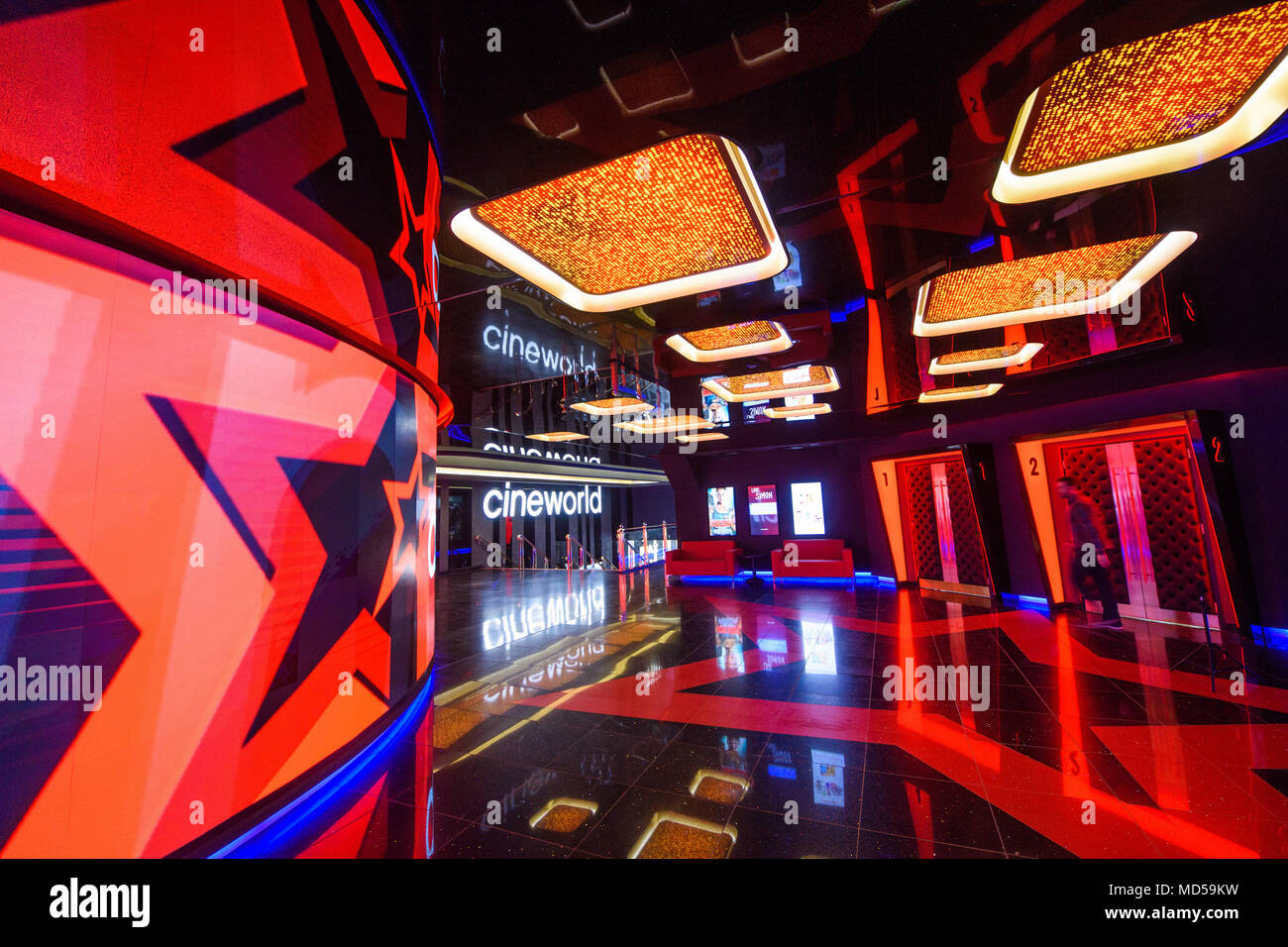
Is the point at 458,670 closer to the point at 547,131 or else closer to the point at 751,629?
the point at 751,629

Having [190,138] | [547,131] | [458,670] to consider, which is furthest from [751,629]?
[190,138]

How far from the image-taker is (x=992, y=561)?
739cm

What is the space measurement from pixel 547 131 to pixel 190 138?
1.61m

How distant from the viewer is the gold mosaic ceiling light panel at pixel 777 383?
288 inches

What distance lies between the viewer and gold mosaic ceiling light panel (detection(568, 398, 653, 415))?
8680 mm

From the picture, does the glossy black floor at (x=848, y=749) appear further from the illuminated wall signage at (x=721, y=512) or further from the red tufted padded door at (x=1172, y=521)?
the illuminated wall signage at (x=721, y=512)

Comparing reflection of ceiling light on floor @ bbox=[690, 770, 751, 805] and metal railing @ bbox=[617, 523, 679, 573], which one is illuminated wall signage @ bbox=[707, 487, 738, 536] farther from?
reflection of ceiling light on floor @ bbox=[690, 770, 751, 805]

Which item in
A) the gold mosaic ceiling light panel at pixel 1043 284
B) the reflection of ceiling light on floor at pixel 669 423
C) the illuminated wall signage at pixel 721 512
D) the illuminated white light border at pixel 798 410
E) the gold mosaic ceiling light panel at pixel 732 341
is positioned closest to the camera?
the gold mosaic ceiling light panel at pixel 1043 284

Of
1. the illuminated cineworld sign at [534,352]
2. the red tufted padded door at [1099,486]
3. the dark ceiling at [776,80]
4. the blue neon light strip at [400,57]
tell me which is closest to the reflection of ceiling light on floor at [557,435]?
the illuminated cineworld sign at [534,352]

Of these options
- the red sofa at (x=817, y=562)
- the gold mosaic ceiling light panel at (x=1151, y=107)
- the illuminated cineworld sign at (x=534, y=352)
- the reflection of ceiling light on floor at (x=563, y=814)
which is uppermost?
the illuminated cineworld sign at (x=534, y=352)

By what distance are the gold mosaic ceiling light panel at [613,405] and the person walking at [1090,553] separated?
6.63 meters

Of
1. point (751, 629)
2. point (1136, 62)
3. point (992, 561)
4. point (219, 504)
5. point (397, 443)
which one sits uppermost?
point (1136, 62)

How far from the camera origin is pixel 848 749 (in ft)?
10.2

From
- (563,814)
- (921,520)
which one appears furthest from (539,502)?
(563,814)
